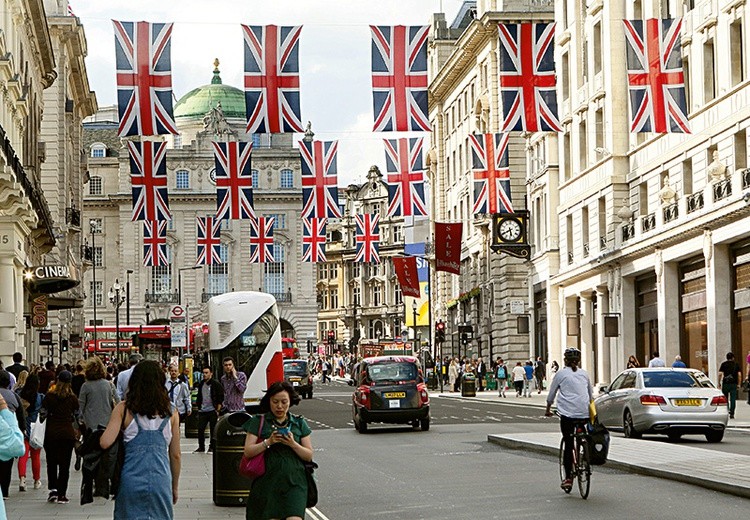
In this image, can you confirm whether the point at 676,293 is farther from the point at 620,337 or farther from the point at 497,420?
the point at 497,420

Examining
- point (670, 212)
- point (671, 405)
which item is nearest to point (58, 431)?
point (671, 405)

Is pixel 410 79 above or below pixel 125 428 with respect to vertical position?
above

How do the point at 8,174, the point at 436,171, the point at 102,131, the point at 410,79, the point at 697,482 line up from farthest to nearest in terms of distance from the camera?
the point at 102,131 < the point at 436,171 < the point at 410,79 < the point at 8,174 < the point at 697,482

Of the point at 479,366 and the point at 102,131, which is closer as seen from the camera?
the point at 479,366

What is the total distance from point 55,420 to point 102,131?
135166 mm

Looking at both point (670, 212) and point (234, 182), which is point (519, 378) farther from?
point (234, 182)

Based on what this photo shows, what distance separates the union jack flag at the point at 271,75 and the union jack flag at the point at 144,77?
186 cm

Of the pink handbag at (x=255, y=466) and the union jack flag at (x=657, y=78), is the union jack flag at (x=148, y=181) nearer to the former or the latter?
the union jack flag at (x=657, y=78)

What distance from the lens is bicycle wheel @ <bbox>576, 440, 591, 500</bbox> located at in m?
18.2

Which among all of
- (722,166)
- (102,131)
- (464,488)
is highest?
(102,131)

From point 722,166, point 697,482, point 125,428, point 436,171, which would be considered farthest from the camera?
point 436,171

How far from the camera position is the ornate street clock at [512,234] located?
70.5 meters

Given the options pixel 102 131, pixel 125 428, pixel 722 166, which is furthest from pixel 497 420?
pixel 102 131

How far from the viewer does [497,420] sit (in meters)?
41.1
